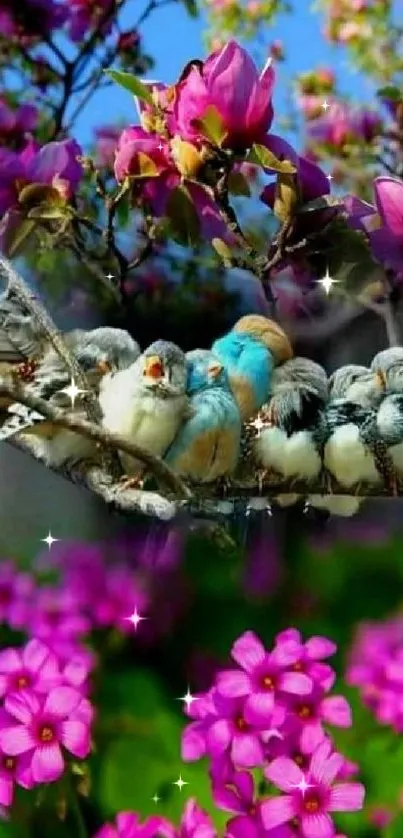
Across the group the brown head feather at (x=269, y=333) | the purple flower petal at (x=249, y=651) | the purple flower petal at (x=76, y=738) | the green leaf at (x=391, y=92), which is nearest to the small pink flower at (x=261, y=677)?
the purple flower petal at (x=249, y=651)

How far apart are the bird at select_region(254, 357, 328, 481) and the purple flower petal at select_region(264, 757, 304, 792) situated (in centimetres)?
20

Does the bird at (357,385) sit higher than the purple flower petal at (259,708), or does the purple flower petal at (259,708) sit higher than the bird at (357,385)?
the bird at (357,385)

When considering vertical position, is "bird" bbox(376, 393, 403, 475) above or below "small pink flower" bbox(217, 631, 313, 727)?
above

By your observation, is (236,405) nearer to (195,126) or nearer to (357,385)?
(357,385)

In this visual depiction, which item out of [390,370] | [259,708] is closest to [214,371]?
[390,370]

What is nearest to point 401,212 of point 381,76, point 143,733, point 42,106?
point 381,76

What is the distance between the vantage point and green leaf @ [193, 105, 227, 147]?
0.84 meters

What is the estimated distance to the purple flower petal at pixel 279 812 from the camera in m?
0.87

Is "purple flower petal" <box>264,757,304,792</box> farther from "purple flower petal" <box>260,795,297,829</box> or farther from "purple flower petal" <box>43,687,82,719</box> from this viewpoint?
"purple flower petal" <box>43,687,82,719</box>

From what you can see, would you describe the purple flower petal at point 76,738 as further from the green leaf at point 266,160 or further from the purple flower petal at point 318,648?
the green leaf at point 266,160

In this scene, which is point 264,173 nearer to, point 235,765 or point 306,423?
point 306,423

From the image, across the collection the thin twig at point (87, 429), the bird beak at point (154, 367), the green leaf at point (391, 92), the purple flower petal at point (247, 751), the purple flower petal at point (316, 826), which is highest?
the green leaf at point (391, 92)

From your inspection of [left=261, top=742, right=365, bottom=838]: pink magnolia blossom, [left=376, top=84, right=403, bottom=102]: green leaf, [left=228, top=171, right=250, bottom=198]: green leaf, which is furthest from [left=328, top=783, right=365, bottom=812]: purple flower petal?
[left=376, top=84, right=403, bottom=102]: green leaf

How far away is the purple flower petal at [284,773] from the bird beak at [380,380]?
0.28m
